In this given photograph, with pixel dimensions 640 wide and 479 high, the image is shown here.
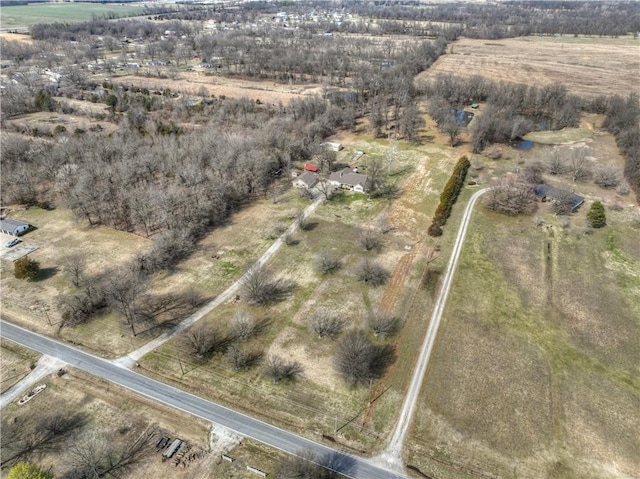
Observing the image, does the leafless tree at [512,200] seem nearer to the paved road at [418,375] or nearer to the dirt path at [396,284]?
the paved road at [418,375]

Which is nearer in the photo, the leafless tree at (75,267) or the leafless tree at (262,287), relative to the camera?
the leafless tree at (262,287)

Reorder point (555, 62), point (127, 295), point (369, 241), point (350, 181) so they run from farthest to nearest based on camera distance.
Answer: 1. point (555, 62)
2. point (350, 181)
3. point (369, 241)
4. point (127, 295)

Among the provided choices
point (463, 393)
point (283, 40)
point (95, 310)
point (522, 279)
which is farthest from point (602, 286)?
point (283, 40)

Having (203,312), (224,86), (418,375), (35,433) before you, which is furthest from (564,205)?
(224,86)

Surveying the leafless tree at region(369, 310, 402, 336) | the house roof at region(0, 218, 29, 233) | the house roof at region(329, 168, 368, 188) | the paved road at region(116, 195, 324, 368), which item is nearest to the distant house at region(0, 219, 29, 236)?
the house roof at region(0, 218, 29, 233)

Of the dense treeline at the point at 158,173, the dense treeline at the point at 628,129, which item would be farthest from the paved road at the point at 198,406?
the dense treeline at the point at 628,129

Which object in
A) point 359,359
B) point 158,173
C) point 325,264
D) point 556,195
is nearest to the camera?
point 359,359

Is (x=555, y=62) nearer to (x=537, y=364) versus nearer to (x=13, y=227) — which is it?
(x=537, y=364)
